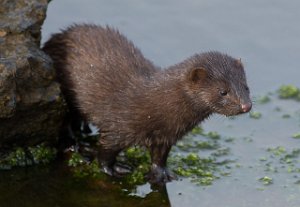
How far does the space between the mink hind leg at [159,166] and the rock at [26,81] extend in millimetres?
970

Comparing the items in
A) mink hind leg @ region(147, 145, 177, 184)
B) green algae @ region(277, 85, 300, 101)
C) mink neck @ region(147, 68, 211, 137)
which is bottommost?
mink hind leg @ region(147, 145, 177, 184)

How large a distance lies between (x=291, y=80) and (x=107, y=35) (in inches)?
105

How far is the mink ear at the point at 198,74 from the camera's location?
9.49 m

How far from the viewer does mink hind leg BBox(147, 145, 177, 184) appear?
10164 mm

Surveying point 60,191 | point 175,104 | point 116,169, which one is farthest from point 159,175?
point 60,191

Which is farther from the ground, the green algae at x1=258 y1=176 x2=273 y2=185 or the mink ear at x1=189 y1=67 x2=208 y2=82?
the mink ear at x1=189 y1=67 x2=208 y2=82

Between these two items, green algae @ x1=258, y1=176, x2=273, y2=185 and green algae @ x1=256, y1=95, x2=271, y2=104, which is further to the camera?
green algae @ x1=256, y1=95, x2=271, y2=104

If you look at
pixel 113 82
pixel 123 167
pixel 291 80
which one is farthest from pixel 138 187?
pixel 291 80

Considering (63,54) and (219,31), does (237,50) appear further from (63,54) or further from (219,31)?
(63,54)

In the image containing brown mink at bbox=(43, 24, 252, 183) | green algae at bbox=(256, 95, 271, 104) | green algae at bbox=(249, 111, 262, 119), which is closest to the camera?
brown mink at bbox=(43, 24, 252, 183)

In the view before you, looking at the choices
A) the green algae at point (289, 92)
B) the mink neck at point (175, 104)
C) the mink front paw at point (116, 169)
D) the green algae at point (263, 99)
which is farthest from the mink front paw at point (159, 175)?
the green algae at point (289, 92)

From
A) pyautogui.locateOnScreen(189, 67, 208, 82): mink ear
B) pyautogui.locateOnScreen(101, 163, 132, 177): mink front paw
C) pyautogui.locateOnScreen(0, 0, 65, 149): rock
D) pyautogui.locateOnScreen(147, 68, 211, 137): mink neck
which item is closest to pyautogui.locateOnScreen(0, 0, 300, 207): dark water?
pyautogui.locateOnScreen(101, 163, 132, 177): mink front paw

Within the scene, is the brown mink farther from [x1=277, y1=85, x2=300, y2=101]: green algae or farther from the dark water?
[x1=277, y1=85, x2=300, y2=101]: green algae

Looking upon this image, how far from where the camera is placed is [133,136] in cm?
1008
